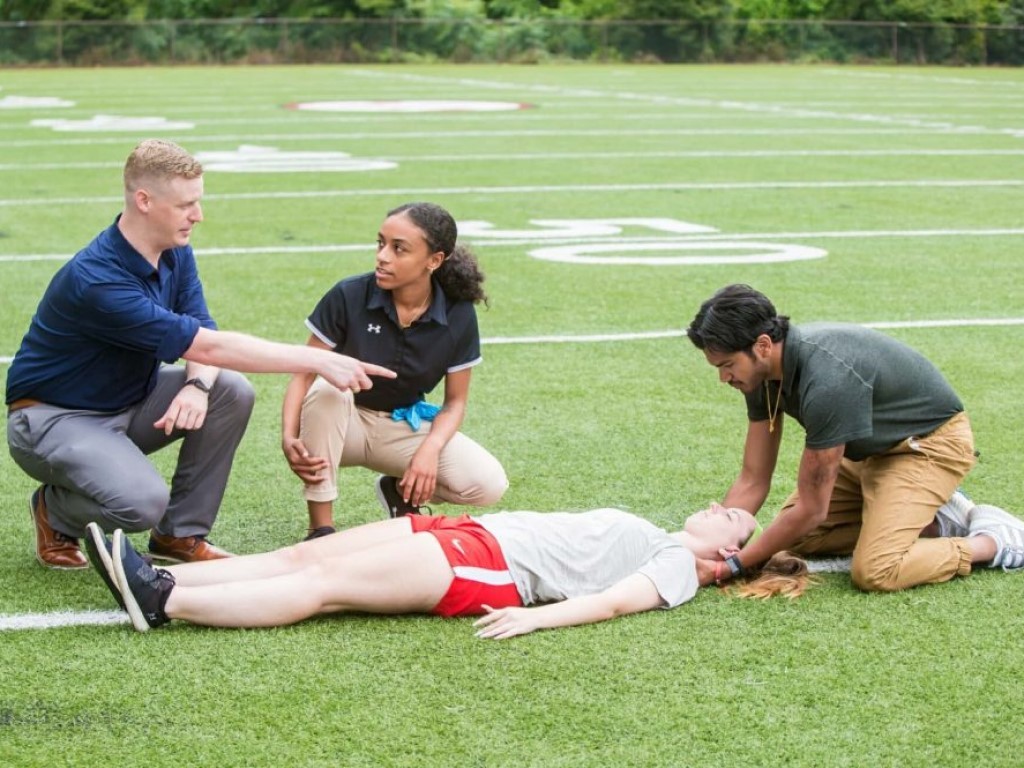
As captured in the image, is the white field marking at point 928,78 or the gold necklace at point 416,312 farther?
the white field marking at point 928,78

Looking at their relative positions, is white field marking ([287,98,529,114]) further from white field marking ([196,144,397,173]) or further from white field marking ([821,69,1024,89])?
white field marking ([821,69,1024,89])

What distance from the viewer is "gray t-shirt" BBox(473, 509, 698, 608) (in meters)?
4.71

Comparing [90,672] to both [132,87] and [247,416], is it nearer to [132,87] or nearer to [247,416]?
[247,416]

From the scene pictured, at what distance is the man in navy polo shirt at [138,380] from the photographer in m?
4.88

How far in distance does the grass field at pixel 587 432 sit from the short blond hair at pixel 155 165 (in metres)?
1.32

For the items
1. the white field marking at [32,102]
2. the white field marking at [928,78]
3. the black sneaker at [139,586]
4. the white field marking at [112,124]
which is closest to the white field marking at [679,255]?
the black sneaker at [139,586]

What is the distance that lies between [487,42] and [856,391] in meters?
45.4

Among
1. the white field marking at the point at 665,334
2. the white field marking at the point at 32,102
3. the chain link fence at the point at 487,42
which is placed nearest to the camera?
the white field marking at the point at 665,334

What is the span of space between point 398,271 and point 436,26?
45432 millimetres

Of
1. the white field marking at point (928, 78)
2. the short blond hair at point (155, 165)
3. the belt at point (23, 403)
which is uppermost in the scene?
the short blond hair at point (155, 165)

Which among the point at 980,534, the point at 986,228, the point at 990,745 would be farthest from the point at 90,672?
the point at 986,228

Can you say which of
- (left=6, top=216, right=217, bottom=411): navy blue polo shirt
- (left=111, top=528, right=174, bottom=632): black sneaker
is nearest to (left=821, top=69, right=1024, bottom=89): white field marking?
(left=6, top=216, right=217, bottom=411): navy blue polo shirt

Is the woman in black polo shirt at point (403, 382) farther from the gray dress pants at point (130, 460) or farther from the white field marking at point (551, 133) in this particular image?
the white field marking at point (551, 133)

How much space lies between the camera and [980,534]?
5.14 m
